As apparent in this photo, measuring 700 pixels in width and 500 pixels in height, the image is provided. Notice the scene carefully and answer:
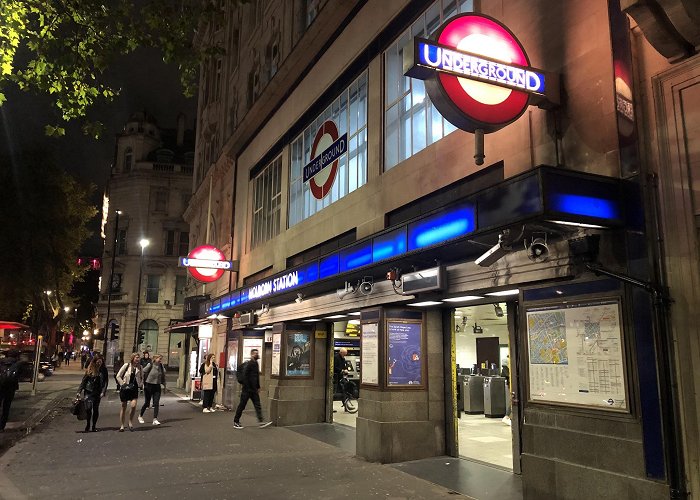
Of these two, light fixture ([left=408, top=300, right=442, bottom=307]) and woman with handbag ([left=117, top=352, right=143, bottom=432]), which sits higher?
light fixture ([left=408, top=300, right=442, bottom=307])

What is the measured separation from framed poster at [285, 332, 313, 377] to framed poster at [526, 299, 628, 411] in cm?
832

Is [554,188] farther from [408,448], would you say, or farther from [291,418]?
[291,418]

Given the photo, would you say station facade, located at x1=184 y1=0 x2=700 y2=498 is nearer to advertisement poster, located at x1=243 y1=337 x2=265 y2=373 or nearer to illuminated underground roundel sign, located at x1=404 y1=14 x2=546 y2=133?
illuminated underground roundel sign, located at x1=404 y1=14 x2=546 y2=133

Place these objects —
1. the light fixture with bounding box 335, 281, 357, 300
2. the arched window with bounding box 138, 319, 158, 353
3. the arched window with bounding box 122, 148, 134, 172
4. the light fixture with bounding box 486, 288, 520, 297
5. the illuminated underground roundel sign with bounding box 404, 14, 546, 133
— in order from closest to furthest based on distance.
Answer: the illuminated underground roundel sign with bounding box 404, 14, 546, 133 → the light fixture with bounding box 486, 288, 520, 297 → the light fixture with bounding box 335, 281, 357, 300 → the arched window with bounding box 138, 319, 158, 353 → the arched window with bounding box 122, 148, 134, 172

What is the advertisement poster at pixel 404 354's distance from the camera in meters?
9.51

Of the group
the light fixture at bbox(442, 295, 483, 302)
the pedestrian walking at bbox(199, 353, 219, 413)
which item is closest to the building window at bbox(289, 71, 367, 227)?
the light fixture at bbox(442, 295, 483, 302)

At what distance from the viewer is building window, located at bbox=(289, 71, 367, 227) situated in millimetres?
12398

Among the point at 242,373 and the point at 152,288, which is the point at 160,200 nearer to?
the point at 152,288

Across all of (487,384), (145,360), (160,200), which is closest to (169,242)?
(160,200)

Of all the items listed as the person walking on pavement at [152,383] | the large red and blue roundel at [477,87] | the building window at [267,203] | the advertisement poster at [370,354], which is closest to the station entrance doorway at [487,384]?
the advertisement poster at [370,354]

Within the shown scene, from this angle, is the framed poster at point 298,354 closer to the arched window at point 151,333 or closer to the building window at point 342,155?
the building window at point 342,155

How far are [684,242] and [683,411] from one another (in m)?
1.66

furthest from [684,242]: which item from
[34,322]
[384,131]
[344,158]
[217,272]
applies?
[34,322]

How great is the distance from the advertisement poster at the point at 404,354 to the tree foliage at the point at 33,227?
2932 centimetres
